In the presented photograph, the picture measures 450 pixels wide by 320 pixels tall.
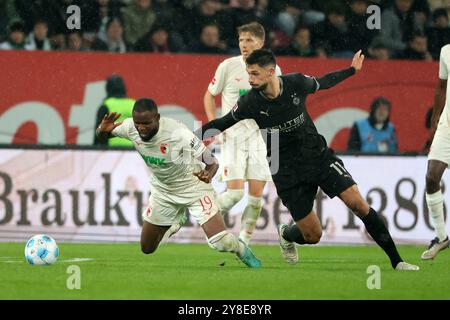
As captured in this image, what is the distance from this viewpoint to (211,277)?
902cm

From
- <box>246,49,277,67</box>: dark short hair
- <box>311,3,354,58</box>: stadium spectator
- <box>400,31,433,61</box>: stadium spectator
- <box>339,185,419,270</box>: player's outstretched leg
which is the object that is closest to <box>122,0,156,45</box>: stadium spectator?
<box>311,3,354,58</box>: stadium spectator

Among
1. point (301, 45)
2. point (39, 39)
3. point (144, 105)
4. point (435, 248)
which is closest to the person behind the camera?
point (144, 105)

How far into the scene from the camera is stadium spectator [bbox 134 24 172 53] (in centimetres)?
1494

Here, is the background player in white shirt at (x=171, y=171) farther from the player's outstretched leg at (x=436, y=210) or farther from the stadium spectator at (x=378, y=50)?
the stadium spectator at (x=378, y=50)

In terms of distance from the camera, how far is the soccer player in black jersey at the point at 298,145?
30.4ft

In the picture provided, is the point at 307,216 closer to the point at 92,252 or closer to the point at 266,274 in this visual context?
the point at 266,274

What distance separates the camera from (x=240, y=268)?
32.2ft

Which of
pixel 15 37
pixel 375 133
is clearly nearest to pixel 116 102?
pixel 15 37

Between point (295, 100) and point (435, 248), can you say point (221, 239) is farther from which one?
point (435, 248)

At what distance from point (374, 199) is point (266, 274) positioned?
447 centimetres

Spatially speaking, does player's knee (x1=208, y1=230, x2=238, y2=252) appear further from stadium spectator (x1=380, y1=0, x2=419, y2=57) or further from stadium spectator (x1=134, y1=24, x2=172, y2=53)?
stadium spectator (x1=380, y1=0, x2=419, y2=57)

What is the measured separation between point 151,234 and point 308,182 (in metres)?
1.52

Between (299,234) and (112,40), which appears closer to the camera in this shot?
(299,234)

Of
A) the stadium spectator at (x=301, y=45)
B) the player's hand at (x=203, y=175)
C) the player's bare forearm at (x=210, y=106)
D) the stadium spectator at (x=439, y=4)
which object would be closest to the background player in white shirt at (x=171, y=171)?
the player's hand at (x=203, y=175)
